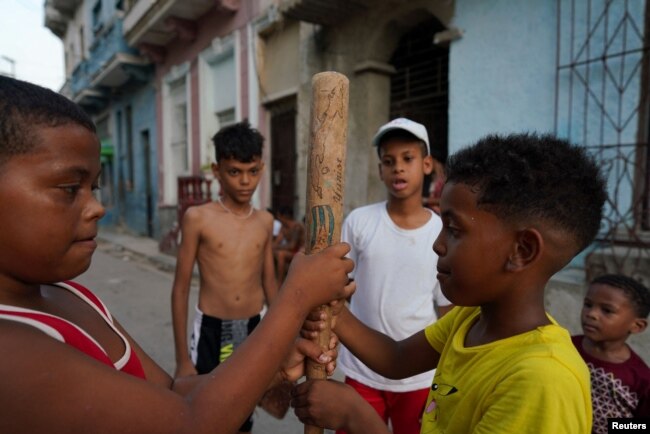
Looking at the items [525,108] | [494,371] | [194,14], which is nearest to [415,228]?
[494,371]

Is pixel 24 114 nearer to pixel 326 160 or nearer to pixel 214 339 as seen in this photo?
pixel 326 160

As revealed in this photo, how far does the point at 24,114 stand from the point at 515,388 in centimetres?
105

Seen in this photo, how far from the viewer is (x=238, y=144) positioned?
2367mm

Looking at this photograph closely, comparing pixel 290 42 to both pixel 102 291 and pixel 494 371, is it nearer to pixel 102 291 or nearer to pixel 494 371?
pixel 102 291

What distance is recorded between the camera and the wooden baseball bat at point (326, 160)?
112 cm

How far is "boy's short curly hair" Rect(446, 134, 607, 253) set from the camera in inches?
37.2

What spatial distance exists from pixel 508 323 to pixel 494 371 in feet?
0.45

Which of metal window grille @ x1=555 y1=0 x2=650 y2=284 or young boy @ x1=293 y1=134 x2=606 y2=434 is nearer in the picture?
young boy @ x1=293 y1=134 x2=606 y2=434

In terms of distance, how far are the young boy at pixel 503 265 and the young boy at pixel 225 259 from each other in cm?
130

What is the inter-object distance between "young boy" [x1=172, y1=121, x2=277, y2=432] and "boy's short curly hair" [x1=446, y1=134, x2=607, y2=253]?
63.2 inches

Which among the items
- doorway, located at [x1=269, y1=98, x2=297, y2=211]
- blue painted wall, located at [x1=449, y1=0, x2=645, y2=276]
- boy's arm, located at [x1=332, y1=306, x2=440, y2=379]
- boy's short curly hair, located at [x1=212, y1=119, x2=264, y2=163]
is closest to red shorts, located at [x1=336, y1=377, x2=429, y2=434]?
boy's arm, located at [x1=332, y1=306, x2=440, y2=379]

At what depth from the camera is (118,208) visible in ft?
49.0

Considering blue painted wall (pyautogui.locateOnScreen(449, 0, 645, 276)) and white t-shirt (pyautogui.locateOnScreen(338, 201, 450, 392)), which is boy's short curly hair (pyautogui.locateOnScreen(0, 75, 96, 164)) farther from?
blue painted wall (pyautogui.locateOnScreen(449, 0, 645, 276))

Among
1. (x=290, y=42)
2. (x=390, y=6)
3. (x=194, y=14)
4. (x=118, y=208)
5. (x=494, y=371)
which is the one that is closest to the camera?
(x=494, y=371)
